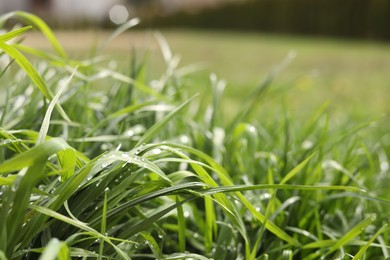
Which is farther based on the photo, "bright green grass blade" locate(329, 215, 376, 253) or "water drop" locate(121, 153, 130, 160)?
"bright green grass blade" locate(329, 215, 376, 253)

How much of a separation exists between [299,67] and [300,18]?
8.10m

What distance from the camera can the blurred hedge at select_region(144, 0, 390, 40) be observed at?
1481 centimetres

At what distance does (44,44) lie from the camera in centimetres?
1189

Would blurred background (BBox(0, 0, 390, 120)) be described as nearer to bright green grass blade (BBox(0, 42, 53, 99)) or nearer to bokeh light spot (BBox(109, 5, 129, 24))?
bokeh light spot (BBox(109, 5, 129, 24))

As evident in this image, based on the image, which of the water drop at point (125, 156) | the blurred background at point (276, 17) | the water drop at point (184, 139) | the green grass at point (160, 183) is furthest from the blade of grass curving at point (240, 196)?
the blurred background at point (276, 17)

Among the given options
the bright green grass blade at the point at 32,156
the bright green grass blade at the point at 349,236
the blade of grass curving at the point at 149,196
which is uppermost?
the bright green grass blade at the point at 32,156

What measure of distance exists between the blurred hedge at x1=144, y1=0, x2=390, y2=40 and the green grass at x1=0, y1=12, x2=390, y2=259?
1313 cm

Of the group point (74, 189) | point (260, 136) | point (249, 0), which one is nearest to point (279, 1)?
point (249, 0)

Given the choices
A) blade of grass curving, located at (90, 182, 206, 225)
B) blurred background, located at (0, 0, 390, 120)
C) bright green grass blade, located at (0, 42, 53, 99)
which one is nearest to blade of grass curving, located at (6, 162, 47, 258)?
blade of grass curving, located at (90, 182, 206, 225)

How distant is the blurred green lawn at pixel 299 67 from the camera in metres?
5.05

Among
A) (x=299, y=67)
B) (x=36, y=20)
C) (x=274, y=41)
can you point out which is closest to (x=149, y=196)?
(x=36, y=20)

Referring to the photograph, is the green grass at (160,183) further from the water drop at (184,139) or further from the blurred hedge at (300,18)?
the blurred hedge at (300,18)

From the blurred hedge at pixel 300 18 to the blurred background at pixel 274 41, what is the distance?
0.9 inches

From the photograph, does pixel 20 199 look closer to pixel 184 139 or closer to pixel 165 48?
pixel 184 139
